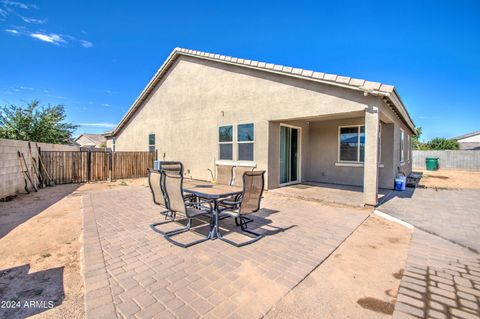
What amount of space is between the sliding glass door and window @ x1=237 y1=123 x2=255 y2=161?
126 cm

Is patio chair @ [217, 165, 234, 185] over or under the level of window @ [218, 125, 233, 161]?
under

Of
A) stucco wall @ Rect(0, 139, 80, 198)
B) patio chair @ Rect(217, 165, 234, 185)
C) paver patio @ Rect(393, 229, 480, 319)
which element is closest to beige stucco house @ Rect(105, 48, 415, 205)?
patio chair @ Rect(217, 165, 234, 185)

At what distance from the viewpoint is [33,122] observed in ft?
52.8

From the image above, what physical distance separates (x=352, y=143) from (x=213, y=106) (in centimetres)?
639

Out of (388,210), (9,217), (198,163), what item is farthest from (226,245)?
(198,163)

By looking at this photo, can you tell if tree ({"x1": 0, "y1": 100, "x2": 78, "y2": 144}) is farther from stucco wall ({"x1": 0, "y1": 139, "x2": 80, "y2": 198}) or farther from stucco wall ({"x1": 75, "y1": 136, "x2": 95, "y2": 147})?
stucco wall ({"x1": 75, "y1": 136, "x2": 95, "y2": 147})

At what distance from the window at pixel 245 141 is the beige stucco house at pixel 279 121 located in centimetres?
4

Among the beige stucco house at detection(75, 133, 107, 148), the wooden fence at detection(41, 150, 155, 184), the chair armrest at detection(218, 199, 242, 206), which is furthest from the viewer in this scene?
the beige stucco house at detection(75, 133, 107, 148)

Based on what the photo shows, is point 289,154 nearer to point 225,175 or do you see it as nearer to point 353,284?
point 225,175

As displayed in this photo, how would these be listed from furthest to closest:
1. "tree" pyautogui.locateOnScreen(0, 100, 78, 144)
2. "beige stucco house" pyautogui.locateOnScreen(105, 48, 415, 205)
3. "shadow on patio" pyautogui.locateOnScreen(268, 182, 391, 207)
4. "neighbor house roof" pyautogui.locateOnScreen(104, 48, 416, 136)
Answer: "tree" pyautogui.locateOnScreen(0, 100, 78, 144)
"shadow on patio" pyautogui.locateOnScreen(268, 182, 391, 207)
"beige stucco house" pyautogui.locateOnScreen(105, 48, 415, 205)
"neighbor house roof" pyautogui.locateOnScreen(104, 48, 416, 136)

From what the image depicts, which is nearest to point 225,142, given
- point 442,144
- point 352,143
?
point 352,143

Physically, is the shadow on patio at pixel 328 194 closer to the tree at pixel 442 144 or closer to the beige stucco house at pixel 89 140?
the tree at pixel 442 144

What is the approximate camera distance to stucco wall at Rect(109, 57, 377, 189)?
23.7ft

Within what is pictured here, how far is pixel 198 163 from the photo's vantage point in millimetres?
11516
